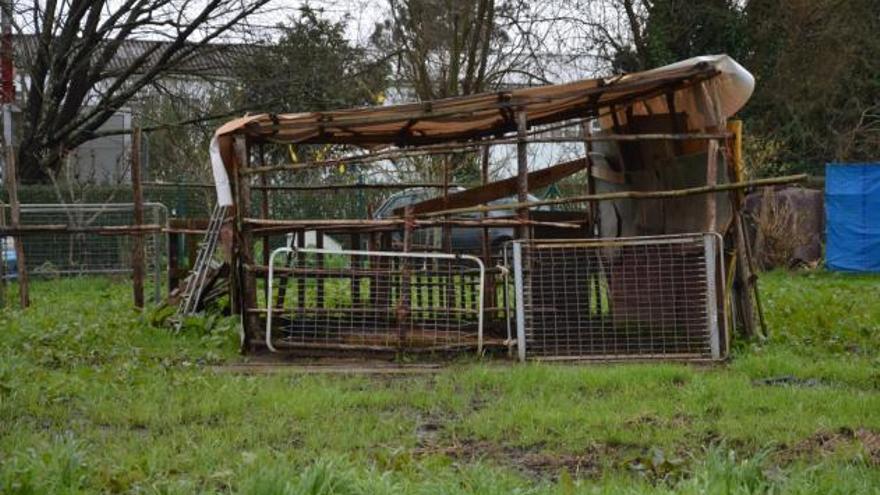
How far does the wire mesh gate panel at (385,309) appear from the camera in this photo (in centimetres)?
960

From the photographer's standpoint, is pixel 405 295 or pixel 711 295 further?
pixel 405 295

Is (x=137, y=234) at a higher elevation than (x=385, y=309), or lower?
higher

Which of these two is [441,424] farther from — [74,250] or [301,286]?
[74,250]

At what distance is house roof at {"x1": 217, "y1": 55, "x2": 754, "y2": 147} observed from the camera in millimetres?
9477

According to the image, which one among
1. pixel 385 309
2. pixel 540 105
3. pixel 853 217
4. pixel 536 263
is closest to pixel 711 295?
pixel 536 263

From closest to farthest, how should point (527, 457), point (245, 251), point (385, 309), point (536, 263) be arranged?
point (527, 457) < point (536, 263) < point (385, 309) < point (245, 251)

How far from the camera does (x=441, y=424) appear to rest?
6.75m

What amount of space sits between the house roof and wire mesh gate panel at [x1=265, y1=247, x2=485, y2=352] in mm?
1282

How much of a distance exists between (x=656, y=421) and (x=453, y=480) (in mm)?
2132

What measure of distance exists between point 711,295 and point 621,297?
1.03m

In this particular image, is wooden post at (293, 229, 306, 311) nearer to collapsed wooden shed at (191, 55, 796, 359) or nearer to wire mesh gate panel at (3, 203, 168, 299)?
collapsed wooden shed at (191, 55, 796, 359)

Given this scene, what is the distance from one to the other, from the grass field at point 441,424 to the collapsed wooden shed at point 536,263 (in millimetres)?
599

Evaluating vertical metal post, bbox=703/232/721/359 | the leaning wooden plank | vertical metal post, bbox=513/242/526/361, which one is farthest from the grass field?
the leaning wooden plank

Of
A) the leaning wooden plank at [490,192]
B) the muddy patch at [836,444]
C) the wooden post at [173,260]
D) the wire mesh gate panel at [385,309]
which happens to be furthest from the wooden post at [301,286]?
the muddy patch at [836,444]
